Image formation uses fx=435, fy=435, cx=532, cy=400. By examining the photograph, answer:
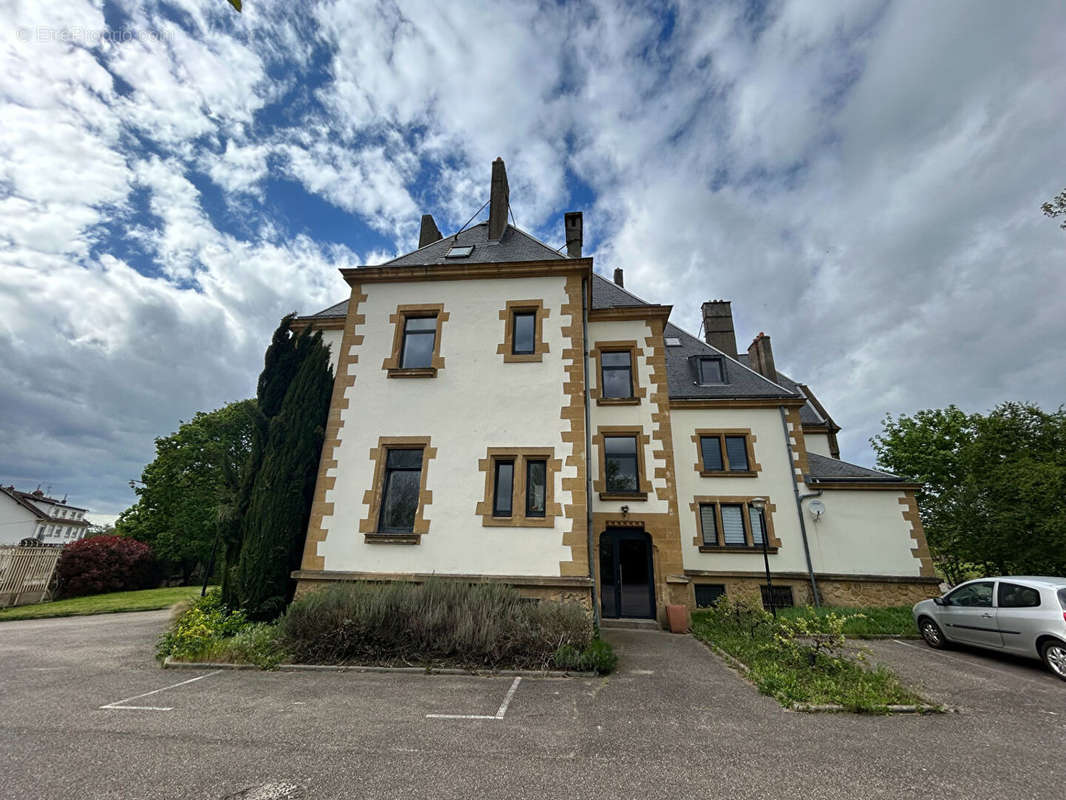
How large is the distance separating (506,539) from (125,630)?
1075 cm

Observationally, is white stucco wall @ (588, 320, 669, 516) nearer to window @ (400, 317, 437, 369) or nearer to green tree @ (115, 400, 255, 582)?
window @ (400, 317, 437, 369)

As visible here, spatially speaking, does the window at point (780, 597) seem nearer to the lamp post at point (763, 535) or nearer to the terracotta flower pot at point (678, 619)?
the lamp post at point (763, 535)

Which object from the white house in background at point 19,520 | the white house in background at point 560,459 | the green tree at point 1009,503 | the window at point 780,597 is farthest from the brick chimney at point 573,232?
the white house in background at point 19,520

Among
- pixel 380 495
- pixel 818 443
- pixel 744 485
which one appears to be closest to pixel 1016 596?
pixel 744 485

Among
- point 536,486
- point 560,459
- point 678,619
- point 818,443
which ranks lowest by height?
point 678,619

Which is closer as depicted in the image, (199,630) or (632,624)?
(199,630)

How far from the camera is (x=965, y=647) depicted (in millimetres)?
9109

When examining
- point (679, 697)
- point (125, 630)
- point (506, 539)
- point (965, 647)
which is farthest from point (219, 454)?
point (965, 647)

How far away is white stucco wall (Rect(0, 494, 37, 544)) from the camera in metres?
41.0

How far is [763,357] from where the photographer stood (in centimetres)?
1948

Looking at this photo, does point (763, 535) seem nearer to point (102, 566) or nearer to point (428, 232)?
point (428, 232)

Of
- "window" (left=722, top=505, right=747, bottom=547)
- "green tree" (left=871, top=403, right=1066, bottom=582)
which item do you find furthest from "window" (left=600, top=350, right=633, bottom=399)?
"green tree" (left=871, top=403, right=1066, bottom=582)

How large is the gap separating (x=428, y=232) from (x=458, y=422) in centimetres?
1009

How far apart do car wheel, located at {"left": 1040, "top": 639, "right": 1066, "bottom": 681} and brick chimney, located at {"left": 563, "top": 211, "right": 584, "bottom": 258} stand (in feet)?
54.1
